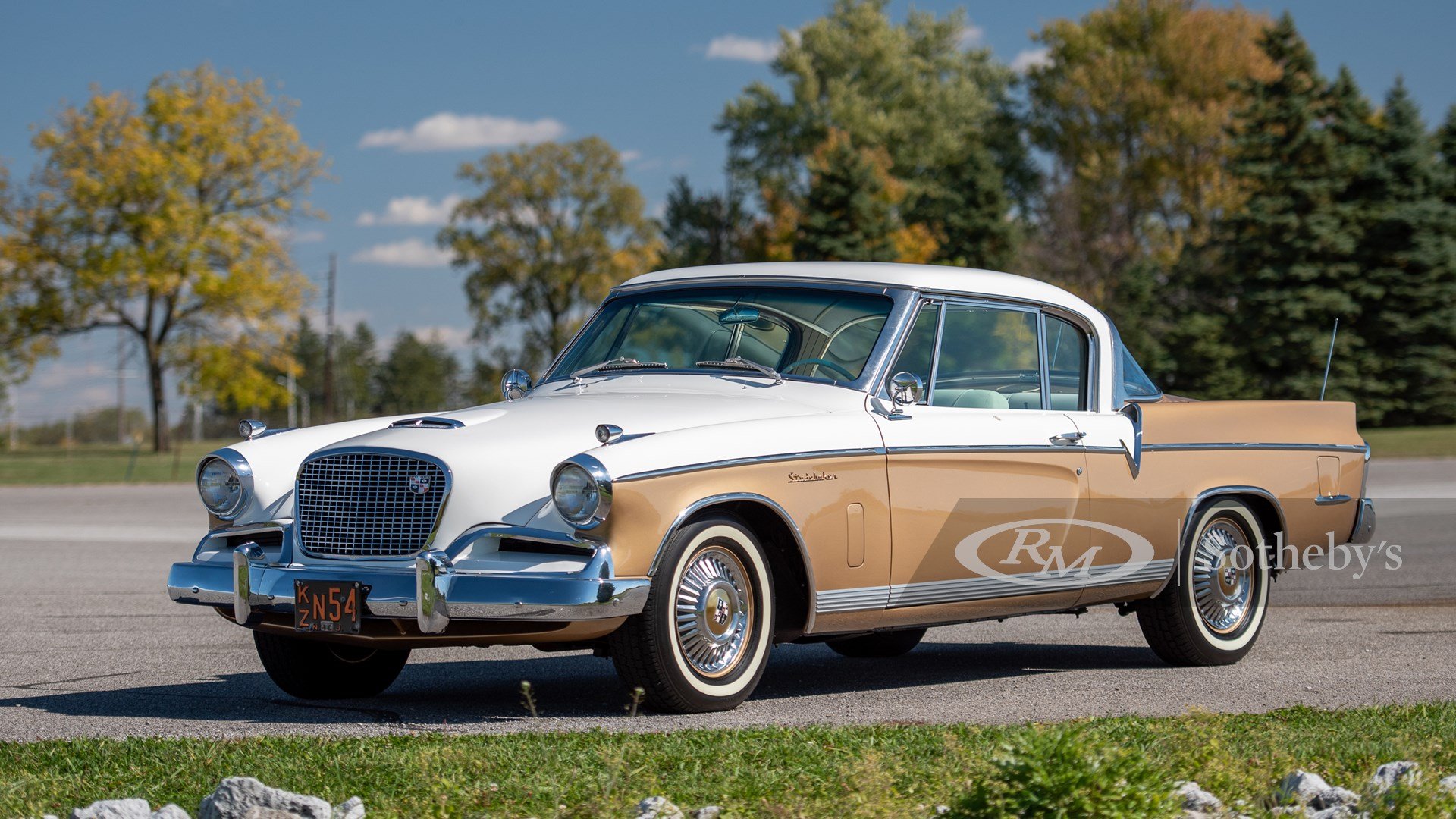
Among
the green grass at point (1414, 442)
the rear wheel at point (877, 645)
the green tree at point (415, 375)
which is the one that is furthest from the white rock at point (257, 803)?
the green tree at point (415, 375)

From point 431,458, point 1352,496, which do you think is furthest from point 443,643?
point 1352,496

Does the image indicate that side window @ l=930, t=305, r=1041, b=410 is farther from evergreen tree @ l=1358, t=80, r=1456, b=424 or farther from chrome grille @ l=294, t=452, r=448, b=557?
evergreen tree @ l=1358, t=80, r=1456, b=424

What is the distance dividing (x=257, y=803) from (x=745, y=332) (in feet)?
12.3

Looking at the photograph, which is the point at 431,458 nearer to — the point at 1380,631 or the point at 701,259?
the point at 1380,631

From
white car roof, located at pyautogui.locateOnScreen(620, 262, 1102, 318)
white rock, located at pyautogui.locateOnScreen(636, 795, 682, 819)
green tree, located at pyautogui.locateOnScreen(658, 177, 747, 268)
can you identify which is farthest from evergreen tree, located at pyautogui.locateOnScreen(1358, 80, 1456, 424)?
white rock, located at pyautogui.locateOnScreen(636, 795, 682, 819)

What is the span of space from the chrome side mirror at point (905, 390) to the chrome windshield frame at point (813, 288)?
9cm

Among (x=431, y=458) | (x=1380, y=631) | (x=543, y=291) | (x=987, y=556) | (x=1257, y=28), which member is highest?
(x=1257, y=28)

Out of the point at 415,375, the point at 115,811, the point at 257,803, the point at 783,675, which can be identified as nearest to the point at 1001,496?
the point at 783,675

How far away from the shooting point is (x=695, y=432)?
602 cm

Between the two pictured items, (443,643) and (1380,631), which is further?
(1380,631)

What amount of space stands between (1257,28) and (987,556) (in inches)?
2258

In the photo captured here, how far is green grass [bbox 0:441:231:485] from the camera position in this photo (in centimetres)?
3372

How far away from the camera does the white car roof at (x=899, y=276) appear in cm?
726

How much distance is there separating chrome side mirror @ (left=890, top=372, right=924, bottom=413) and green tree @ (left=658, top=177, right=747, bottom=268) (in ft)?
198
